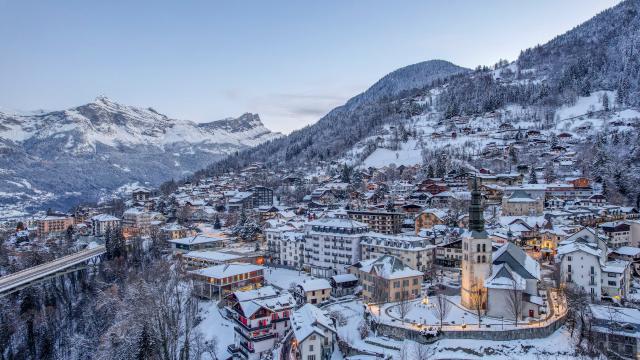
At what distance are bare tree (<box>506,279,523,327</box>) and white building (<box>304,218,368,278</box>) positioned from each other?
20.5 m

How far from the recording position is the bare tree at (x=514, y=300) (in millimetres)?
31562

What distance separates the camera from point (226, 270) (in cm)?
4803

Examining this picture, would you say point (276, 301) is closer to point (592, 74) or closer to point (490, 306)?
point (490, 306)

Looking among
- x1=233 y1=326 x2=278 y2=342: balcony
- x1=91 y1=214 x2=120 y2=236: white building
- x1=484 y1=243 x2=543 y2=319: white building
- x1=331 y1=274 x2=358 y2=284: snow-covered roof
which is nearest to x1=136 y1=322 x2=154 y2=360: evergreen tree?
x1=233 y1=326 x2=278 y2=342: balcony

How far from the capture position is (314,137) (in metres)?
183

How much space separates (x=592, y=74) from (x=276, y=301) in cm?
15170

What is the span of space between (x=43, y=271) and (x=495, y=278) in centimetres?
5100

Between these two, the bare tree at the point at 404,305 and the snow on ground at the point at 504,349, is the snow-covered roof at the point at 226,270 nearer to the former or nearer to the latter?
the bare tree at the point at 404,305

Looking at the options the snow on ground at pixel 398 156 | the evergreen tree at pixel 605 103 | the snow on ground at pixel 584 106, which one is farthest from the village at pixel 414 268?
the snow on ground at pixel 584 106

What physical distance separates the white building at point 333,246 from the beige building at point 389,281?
9395 millimetres

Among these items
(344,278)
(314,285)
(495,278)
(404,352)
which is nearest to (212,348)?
(314,285)

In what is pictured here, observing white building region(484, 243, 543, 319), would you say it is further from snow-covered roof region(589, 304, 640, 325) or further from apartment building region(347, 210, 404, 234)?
apartment building region(347, 210, 404, 234)

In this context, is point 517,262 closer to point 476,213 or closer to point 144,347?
point 476,213

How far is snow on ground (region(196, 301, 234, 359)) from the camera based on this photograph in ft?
129
